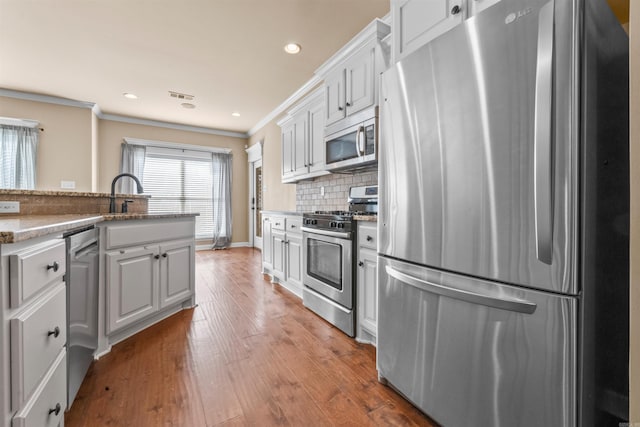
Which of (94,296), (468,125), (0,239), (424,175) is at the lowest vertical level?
(94,296)

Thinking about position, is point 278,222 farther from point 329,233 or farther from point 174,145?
point 174,145

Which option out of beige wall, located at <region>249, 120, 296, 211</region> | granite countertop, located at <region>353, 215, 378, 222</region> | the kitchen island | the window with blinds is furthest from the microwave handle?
the window with blinds

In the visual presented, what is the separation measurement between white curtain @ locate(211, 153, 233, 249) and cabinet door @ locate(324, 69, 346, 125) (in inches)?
161

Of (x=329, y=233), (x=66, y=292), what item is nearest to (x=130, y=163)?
(x=329, y=233)

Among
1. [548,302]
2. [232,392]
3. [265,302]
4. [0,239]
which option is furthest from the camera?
[265,302]

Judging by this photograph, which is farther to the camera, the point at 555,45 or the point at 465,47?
the point at 465,47

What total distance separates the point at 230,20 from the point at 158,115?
11.6 ft

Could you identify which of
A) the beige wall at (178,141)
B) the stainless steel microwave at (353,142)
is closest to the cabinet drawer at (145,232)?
the stainless steel microwave at (353,142)

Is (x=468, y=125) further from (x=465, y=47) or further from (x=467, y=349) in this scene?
(x=467, y=349)

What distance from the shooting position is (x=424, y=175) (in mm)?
1245

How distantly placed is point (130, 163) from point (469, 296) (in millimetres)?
6223

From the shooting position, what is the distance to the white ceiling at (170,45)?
2.50 metres

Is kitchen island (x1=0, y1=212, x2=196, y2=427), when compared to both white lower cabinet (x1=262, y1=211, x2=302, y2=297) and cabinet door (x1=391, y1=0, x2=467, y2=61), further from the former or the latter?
cabinet door (x1=391, y1=0, x2=467, y2=61)

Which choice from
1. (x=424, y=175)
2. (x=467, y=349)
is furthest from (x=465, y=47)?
(x=467, y=349)
